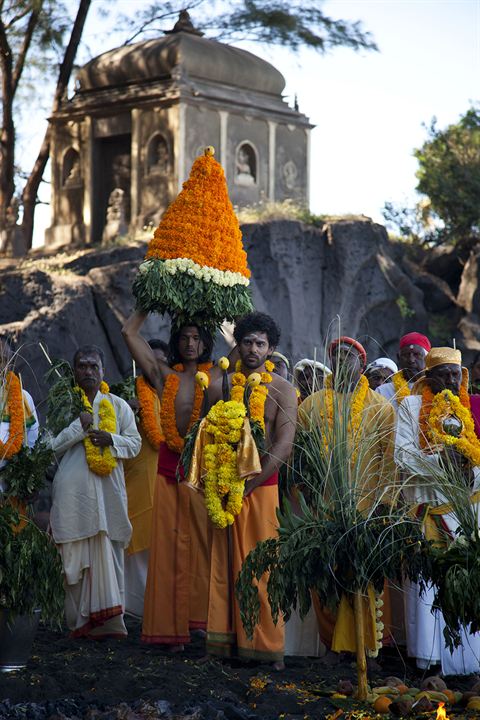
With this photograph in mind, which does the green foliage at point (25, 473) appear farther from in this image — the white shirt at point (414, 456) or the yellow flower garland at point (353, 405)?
the white shirt at point (414, 456)

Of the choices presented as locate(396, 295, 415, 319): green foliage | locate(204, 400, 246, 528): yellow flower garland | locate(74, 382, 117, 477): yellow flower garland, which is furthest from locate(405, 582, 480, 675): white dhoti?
locate(396, 295, 415, 319): green foliage

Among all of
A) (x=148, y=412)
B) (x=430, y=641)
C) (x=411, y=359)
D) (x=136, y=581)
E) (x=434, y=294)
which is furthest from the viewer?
(x=434, y=294)

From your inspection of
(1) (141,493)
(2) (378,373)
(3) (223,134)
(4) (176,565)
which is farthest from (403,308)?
(4) (176,565)

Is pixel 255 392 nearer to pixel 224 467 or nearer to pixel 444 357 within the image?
pixel 224 467

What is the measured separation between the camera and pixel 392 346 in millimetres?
21219

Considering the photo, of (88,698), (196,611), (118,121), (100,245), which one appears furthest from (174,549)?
(118,121)

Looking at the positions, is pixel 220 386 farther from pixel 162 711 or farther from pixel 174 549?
pixel 162 711

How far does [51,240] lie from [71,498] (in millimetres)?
15190

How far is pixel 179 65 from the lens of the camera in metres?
20.7

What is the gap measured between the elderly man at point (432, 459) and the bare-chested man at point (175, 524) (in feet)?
4.49

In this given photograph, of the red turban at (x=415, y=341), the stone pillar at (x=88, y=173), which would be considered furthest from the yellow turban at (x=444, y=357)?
the stone pillar at (x=88, y=173)

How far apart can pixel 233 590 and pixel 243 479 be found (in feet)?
2.11

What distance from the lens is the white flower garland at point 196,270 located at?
722cm

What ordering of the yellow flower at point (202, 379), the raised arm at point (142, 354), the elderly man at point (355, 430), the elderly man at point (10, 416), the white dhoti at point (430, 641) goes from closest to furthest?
the elderly man at point (355, 430)
the white dhoti at point (430, 641)
the elderly man at point (10, 416)
the yellow flower at point (202, 379)
the raised arm at point (142, 354)
